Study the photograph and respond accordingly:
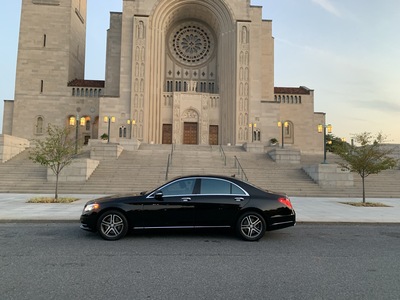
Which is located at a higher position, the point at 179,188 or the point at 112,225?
the point at 179,188

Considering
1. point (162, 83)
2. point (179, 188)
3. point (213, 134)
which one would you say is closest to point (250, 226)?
point (179, 188)

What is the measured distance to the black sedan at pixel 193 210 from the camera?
6672 mm

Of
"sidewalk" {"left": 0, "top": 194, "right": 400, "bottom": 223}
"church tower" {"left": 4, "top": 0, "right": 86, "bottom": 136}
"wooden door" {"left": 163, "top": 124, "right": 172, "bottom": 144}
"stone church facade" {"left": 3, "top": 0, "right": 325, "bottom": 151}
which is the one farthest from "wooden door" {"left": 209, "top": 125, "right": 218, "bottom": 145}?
"sidewalk" {"left": 0, "top": 194, "right": 400, "bottom": 223}

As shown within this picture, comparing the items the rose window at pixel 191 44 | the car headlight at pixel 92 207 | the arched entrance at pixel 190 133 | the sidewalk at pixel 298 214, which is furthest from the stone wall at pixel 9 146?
the rose window at pixel 191 44

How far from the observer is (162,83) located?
3912 cm

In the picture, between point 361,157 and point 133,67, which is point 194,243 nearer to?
point 361,157

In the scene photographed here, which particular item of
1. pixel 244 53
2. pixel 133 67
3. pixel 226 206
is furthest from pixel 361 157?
pixel 133 67

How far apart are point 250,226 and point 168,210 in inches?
73.4

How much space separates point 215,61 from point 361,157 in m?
30.3

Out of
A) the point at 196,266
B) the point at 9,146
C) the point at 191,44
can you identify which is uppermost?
the point at 191,44

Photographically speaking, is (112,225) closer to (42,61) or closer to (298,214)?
(298,214)

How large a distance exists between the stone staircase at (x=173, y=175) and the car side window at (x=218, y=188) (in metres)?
10.4

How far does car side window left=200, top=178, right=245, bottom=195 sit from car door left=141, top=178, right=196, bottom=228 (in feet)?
1.19

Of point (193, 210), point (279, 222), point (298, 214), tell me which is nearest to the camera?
point (193, 210)
